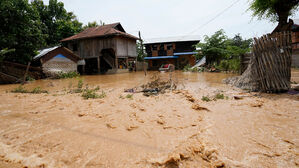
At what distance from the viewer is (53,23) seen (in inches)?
918

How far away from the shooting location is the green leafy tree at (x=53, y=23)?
22.8 metres

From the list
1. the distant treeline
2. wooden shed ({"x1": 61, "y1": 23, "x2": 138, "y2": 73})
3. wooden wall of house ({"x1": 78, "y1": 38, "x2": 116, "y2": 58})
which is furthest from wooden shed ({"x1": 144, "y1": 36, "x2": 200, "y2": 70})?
the distant treeline

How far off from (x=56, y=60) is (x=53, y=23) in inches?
526

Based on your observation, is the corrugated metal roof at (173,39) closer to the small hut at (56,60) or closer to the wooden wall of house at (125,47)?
the wooden wall of house at (125,47)

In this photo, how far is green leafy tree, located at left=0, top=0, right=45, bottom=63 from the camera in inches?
413

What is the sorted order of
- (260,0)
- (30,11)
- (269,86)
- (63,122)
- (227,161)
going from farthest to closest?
(30,11) < (260,0) < (269,86) < (63,122) < (227,161)

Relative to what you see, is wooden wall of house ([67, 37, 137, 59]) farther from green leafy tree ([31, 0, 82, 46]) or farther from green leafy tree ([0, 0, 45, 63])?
green leafy tree ([0, 0, 45, 63])

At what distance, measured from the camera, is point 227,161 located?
1.45 metres

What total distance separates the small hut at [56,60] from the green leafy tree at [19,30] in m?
1.06

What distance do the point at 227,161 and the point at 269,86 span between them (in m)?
3.90

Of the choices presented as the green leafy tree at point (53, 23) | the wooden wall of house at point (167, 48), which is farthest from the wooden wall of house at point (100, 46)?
the wooden wall of house at point (167, 48)

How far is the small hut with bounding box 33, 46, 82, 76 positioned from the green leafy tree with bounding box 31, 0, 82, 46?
10091 millimetres

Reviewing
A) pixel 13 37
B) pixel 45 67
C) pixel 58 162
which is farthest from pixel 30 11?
pixel 58 162

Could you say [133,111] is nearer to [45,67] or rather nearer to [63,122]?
[63,122]
